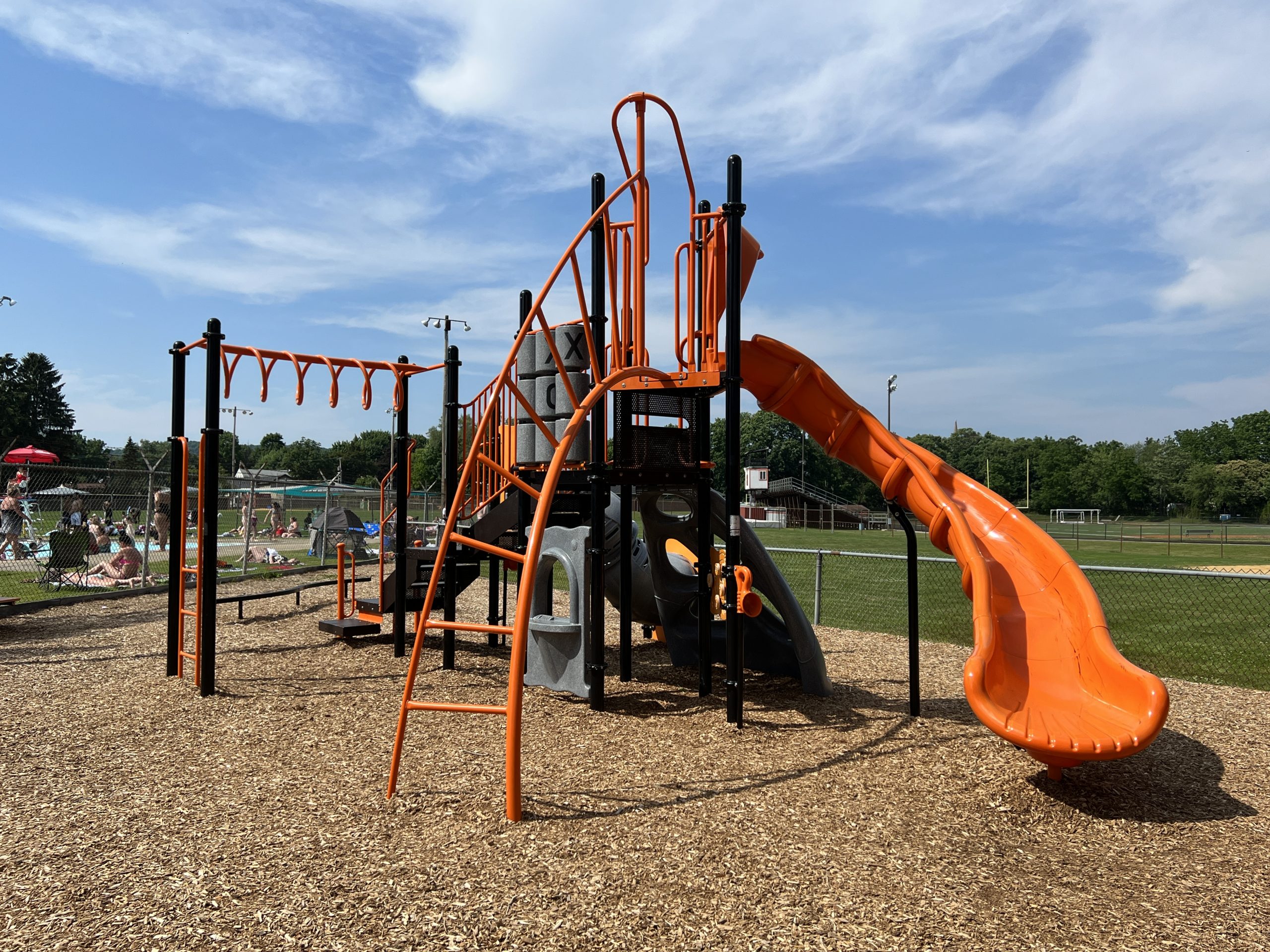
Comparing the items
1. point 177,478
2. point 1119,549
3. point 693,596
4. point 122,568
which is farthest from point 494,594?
point 1119,549

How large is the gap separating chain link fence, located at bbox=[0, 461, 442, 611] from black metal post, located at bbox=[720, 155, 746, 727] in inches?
161

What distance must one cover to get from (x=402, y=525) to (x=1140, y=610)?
12572 millimetres

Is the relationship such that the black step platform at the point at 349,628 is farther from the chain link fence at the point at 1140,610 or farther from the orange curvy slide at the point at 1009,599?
the chain link fence at the point at 1140,610

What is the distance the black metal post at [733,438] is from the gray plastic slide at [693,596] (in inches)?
20.8

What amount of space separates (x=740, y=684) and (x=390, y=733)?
2.51 m

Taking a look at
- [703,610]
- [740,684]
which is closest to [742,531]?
[703,610]

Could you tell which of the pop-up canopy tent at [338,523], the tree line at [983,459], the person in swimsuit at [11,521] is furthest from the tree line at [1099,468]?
the person in swimsuit at [11,521]

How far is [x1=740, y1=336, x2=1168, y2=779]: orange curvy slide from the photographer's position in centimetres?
458

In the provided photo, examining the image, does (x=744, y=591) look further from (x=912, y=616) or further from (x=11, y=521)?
(x=11, y=521)

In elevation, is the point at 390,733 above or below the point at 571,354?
below

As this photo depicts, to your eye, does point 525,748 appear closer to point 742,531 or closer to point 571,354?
point 742,531

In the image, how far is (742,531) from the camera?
703 centimetres

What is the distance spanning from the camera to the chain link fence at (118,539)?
13297 mm

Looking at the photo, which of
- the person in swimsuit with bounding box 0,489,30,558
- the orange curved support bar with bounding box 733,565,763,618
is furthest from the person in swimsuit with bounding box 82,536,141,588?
the orange curved support bar with bounding box 733,565,763,618
